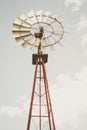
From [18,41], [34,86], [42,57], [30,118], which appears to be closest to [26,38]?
[18,41]

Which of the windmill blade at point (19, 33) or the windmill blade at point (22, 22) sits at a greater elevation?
the windmill blade at point (22, 22)

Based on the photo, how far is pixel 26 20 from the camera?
20625 millimetres

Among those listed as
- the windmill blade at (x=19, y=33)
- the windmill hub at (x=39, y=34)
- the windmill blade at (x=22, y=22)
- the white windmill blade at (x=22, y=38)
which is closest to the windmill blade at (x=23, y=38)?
the white windmill blade at (x=22, y=38)

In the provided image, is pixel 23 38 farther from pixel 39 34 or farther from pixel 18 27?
pixel 39 34

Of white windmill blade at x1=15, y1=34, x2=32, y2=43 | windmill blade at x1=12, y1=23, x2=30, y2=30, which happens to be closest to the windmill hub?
white windmill blade at x1=15, y1=34, x2=32, y2=43

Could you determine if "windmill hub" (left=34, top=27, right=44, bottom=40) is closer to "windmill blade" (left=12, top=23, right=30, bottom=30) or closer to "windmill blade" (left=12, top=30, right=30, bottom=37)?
"windmill blade" (left=12, top=30, right=30, bottom=37)

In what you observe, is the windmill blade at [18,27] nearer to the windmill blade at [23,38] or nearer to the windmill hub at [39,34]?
the windmill blade at [23,38]

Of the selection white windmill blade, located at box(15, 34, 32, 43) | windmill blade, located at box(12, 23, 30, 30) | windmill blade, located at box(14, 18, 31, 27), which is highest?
windmill blade, located at box(14, 18, 31, 27)

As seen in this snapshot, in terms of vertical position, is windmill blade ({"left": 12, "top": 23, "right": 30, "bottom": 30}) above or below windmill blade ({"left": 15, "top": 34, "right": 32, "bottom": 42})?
above

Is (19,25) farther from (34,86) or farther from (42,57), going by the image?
(34,86)

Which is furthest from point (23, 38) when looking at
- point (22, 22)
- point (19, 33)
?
point (22, 22)

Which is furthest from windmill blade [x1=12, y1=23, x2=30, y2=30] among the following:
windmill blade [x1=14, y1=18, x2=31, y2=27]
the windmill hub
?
the windmill hub

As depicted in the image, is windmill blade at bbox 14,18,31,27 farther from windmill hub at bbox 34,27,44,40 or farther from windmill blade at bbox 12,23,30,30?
windmill hub at bbox 34,27,44,40

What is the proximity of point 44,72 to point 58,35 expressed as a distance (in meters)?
3.09
